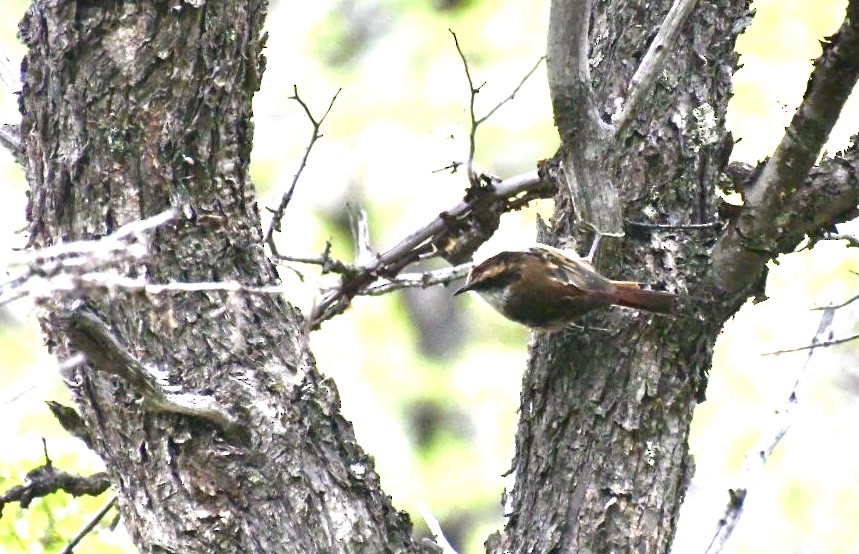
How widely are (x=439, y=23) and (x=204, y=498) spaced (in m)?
7.24

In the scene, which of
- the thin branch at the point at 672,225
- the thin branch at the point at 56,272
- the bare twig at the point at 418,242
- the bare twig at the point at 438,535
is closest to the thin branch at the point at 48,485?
the bare twig at the point at 418,242

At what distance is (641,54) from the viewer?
128 inches

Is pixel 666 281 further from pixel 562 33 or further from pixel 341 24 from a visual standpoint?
pixel 341 24

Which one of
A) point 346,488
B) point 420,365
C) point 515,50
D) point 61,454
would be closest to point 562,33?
point 346,488

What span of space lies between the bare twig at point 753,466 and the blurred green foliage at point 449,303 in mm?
2957

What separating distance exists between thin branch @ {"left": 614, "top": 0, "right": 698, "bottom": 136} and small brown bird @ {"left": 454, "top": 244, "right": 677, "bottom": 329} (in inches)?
19.1

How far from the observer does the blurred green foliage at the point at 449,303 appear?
708 centimetres

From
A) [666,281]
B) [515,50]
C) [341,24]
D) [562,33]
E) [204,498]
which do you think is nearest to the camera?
[562,33]

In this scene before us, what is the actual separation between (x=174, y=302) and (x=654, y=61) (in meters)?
1.41

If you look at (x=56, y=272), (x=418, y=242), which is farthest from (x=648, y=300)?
(x=56, y=272)

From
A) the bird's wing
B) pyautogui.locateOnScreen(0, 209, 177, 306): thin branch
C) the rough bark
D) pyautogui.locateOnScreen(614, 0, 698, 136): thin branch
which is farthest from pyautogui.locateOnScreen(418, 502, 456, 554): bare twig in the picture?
pyautogui.locateOnScreen(0, 209, 177, 306): thin branch

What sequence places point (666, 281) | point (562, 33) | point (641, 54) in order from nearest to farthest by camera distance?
1. point (562, 33)
2. point (666, 281)
3. point (641, 54)

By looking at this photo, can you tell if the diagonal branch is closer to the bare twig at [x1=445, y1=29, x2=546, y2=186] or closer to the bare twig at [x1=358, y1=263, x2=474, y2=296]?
the bare twig at [x1=445, y1=29, x2=546, y2=186]

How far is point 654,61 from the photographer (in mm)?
2699
